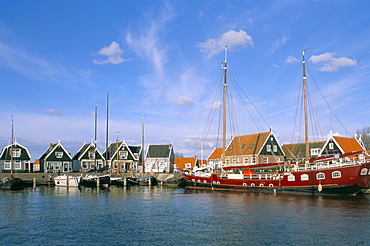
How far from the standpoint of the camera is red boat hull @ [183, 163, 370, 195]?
46125 mm

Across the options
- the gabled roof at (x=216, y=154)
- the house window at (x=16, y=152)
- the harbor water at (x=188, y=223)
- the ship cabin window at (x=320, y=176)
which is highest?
the house window at (x=16, y=152)

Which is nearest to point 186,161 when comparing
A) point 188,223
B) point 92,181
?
point 92,181

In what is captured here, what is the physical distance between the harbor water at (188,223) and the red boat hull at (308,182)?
318 cm

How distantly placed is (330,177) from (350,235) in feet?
76.8

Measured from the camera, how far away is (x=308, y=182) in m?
50.2

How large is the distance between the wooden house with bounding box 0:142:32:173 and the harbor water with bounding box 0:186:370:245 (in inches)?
1856

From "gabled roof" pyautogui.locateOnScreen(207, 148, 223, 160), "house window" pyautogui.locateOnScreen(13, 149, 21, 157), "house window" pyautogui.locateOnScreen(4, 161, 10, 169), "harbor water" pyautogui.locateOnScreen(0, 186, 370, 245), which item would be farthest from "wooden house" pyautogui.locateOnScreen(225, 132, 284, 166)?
"house window" pyautogui.locateOnScreen(4, 161, 10, 169)

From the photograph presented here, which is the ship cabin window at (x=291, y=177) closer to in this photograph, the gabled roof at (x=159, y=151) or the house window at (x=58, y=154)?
the gabled roof at (x=159, y=151)

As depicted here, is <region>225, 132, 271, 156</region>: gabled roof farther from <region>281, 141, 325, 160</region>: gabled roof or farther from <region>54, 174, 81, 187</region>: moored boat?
<region>54, 174, 81, 187</region>: moored boat

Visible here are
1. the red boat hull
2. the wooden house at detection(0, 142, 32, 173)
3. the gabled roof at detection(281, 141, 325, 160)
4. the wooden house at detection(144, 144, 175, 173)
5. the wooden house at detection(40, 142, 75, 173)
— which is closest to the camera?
the red boat hull

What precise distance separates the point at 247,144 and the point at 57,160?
49253 mm

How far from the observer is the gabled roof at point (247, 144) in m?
80.9

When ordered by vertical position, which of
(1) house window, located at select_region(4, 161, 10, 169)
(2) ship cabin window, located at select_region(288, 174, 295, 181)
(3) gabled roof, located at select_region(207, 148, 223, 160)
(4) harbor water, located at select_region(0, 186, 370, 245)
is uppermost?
(3) gabled roof, located at select_region(207, 148, 223, 160)

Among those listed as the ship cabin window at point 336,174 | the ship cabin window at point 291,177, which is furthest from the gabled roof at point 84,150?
the ship cabin window at point 336,174
